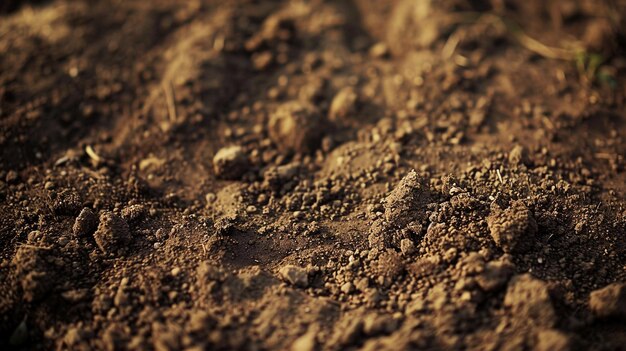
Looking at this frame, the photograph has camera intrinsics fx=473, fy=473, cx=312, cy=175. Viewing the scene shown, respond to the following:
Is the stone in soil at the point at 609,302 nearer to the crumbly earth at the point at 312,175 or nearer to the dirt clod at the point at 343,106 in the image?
the crumbly earth at the point at 312,175

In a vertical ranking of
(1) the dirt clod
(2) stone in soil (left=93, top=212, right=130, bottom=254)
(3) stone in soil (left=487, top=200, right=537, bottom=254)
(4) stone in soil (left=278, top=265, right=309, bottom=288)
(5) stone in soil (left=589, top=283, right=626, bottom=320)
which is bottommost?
(5) stone in soil (left=589, top=283, right=626, bottom=320)

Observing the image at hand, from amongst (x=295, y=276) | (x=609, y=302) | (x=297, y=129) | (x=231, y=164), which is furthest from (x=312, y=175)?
(x=609, y=302)

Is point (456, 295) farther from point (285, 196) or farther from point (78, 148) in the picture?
point (78, 148)

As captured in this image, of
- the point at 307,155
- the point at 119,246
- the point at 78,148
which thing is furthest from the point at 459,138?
the point at 78,148

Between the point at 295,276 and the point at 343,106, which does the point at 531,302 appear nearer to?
the point at 295,276

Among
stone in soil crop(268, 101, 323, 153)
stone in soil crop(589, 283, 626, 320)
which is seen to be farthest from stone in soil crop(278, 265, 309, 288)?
stone in soil crop(589, 283, 626, 320)

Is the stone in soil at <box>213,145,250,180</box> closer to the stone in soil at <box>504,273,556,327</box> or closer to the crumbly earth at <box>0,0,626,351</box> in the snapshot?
the crumbly earth at <box>0,0,626,351</box>
